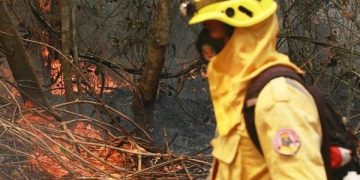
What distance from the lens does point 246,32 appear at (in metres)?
2.11

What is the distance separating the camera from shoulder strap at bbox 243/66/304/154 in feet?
6.43

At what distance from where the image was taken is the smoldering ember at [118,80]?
16.7 feet

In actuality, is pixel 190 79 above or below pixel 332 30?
below

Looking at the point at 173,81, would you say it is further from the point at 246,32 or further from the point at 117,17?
the point at 246,32

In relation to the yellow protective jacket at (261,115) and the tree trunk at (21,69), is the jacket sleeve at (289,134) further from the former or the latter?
the tree trunk at (21,69)

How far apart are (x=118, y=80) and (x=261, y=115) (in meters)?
7.37

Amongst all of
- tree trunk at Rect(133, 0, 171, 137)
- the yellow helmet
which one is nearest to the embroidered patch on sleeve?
the yellow helmet

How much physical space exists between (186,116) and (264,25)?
333 inches

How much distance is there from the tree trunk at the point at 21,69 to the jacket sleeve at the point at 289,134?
4390mm

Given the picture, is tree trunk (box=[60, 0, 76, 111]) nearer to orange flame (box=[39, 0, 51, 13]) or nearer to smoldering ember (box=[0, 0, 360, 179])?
smoldering ember (box=[0, 0, 360, 179])

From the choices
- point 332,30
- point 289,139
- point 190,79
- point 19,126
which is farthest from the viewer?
point 190,79

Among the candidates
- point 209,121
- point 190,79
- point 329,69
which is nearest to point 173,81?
point 190,79

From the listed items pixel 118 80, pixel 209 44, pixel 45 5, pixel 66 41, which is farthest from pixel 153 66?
pixel 209 44

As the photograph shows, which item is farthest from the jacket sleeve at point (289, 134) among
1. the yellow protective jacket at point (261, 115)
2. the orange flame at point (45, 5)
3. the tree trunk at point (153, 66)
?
the orange flame at point (45, 5)
